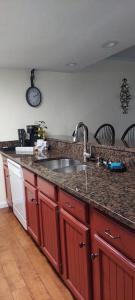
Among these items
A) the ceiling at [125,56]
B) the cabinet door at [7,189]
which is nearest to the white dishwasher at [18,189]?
the cabinet door at [7,189]

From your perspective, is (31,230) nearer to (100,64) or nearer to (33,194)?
(33,194)

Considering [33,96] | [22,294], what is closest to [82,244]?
[22,294]

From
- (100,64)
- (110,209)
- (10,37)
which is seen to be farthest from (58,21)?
(100,64)

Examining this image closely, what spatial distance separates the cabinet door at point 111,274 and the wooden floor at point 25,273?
615 millimetres

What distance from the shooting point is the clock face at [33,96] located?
3768mm

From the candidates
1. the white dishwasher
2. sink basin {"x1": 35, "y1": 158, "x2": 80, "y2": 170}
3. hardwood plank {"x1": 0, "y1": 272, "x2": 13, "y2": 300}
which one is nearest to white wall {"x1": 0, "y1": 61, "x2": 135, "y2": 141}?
the white dishwasher

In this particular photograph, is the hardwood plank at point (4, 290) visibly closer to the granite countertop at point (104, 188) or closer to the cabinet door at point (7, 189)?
the granite countertop at point (104, 188)

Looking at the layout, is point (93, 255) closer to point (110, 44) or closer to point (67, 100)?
point (110, 44)

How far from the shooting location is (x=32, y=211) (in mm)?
2432

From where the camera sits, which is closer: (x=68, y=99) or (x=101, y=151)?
(x=101, y=151)

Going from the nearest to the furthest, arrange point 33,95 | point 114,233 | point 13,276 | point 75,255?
point 114,233 → point 75,255 → point 13,276 → point 33,95

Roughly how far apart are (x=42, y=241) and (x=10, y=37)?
1839mm

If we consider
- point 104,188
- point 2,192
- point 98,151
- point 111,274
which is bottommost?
point 2,192

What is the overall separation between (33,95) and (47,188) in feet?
7.04
